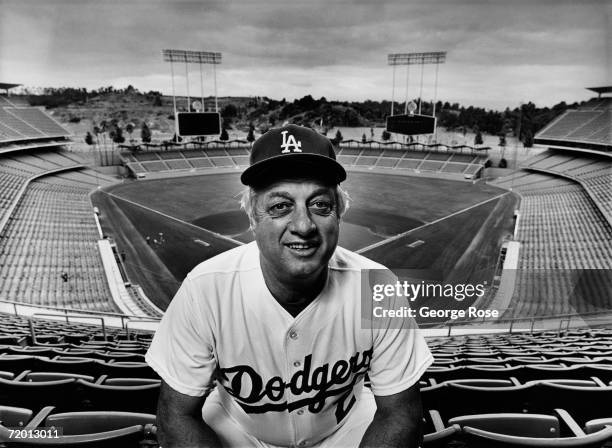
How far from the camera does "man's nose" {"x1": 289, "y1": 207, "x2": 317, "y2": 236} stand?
1.21 metres

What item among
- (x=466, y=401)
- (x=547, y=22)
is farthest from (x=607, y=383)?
(x=547, y=22)

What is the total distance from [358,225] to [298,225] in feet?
55.8

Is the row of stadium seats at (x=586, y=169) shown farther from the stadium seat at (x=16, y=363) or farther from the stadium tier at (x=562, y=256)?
the stadium seat at (x=16, y=363)

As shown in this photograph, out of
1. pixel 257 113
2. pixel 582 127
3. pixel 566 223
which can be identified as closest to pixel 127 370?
pixel 566 223

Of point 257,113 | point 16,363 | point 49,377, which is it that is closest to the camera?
point 49,377

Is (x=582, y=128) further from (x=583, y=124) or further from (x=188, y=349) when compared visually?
(x=188, y=349)

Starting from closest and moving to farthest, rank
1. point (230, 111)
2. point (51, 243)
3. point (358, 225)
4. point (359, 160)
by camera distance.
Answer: point (51, 243), point (358, 225), point (359, 160), point (230, 111)

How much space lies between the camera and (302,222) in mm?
1209

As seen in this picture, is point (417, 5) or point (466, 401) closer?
point (466, 401)

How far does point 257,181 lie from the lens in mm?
1272

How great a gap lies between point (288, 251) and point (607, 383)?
2.44 metres

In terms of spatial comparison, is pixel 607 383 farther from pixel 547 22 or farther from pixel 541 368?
pixel 547 22

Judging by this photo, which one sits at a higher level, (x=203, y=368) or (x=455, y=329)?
(x=203, y=368)

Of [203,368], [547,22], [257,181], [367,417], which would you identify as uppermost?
[547,22]
